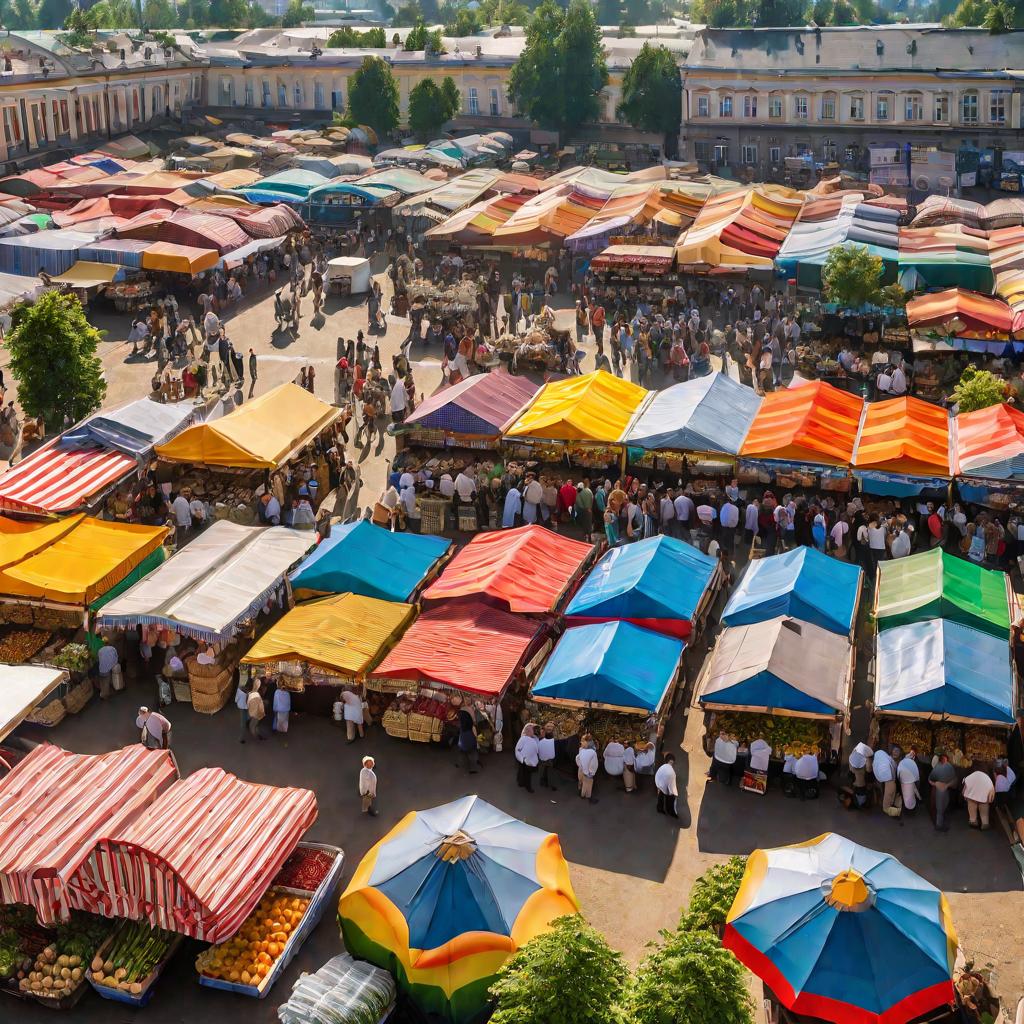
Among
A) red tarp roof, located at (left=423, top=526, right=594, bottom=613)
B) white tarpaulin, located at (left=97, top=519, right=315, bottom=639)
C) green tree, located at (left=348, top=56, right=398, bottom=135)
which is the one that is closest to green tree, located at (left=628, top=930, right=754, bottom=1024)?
red tarp roof, located at (left=423, top=526, right=594, bottom=613)

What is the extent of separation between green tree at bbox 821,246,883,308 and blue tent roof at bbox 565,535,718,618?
11874 mm

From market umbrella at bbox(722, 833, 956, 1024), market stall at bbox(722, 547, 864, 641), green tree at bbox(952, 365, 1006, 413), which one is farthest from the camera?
green tree at bbox(952, 365, 1006, 413)

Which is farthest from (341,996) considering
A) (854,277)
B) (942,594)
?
(854,277)

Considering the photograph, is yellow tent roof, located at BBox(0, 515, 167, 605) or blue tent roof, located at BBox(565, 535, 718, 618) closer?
blue tent roof, located at BBox(565, 535, 718, 618)

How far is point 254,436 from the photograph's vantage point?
66.8 ft

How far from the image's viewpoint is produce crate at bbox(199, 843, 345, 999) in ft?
36.2

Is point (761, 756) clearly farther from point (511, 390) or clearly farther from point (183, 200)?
point (183, 200)

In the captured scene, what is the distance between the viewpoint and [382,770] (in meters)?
14.4

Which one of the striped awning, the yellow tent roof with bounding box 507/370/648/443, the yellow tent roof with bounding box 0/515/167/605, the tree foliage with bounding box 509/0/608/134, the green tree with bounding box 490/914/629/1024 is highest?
the tree foliage with bounding box 509/0/608/134

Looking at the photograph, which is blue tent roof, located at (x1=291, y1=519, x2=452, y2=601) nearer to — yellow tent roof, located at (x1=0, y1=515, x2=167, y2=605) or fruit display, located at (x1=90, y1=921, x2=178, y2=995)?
yellow tent roof, located at (x1=0, y1=515, x2=167, y2=605)

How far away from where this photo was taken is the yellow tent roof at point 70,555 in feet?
52.4

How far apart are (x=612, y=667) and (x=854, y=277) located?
15.5 m

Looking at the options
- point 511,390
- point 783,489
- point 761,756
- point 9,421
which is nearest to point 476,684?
point 761,756

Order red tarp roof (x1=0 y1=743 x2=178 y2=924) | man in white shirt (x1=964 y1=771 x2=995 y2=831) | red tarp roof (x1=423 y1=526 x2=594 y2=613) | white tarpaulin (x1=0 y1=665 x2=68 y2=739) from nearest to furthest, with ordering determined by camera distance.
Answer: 1. red tarp roof (x1=0 y1=743 x2=178 y2=924)
2. man in white shirt (x1=964 y1=771 x2=995 y2=831)
3. white tarpaulin (x1=0 y1=665 x2=68 y2=739)
4. red tarp roof (x1=423 y1=526 x2=594 y2=613)
